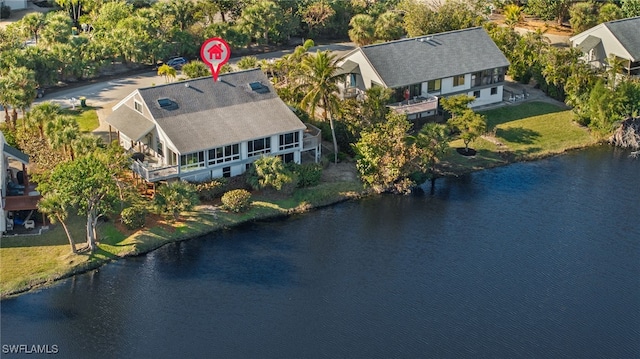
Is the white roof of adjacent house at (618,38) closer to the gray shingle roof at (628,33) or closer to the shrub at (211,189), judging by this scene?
the gray shingle roof at (628,33)

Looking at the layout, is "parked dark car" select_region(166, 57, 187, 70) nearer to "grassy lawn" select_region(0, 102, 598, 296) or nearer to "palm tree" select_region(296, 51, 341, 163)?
"grassy lawn" select_region(0, 102, 598, 296)

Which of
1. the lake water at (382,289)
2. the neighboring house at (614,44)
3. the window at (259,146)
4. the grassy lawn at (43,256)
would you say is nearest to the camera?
the lake water at (382,289)

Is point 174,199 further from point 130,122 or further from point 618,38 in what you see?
point 618,38

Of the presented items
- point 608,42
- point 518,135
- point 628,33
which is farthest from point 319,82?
point 628,33

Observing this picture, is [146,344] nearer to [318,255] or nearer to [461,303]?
[318,255]

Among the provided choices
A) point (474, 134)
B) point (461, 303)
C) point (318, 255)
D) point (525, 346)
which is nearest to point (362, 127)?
point (474, 134)

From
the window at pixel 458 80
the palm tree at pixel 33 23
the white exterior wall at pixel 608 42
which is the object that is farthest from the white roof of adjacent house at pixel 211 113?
the white exterior wall at pixel 608 42
